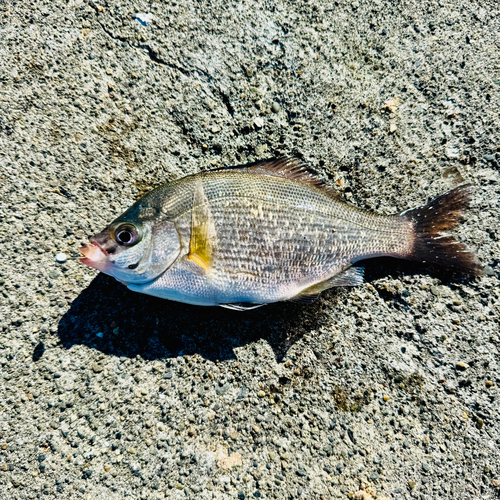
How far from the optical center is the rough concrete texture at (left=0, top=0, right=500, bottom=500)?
190 centimetres

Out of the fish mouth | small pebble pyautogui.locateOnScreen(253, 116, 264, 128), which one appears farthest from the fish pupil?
small pebble pyautogui.locateOnScreen(253, 116, 264, 128)

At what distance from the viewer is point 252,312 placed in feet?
6.83

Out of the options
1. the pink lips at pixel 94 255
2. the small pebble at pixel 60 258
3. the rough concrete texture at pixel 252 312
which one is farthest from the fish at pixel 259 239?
the small pebble at pixel 60 258

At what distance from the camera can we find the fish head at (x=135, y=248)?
5.67ft

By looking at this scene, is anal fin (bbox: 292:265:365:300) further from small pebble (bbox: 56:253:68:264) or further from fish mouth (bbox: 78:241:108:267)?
small pebble (bbox: 56:253:68:264)

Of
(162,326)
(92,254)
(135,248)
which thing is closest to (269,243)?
(135,248)

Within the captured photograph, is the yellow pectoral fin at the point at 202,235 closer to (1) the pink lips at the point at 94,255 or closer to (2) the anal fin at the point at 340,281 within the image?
(1) the pink lips at the point at 94,255

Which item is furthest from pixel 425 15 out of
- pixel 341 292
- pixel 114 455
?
pixel 114 455

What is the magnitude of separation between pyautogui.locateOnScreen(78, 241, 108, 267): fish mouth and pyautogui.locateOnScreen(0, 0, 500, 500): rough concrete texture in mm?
369

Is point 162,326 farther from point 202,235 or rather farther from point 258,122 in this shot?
point 258,122

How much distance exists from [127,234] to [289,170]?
3.36 feet

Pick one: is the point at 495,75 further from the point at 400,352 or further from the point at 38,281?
the point at 38,281

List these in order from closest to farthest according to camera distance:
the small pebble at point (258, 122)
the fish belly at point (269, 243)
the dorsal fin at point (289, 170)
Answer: the fish belly at point (269, 243) < the dorsal fin at point (289, 170) < the small pebble at point (258, 122)

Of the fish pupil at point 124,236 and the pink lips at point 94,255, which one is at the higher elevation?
the fish pupil at point 124,236
